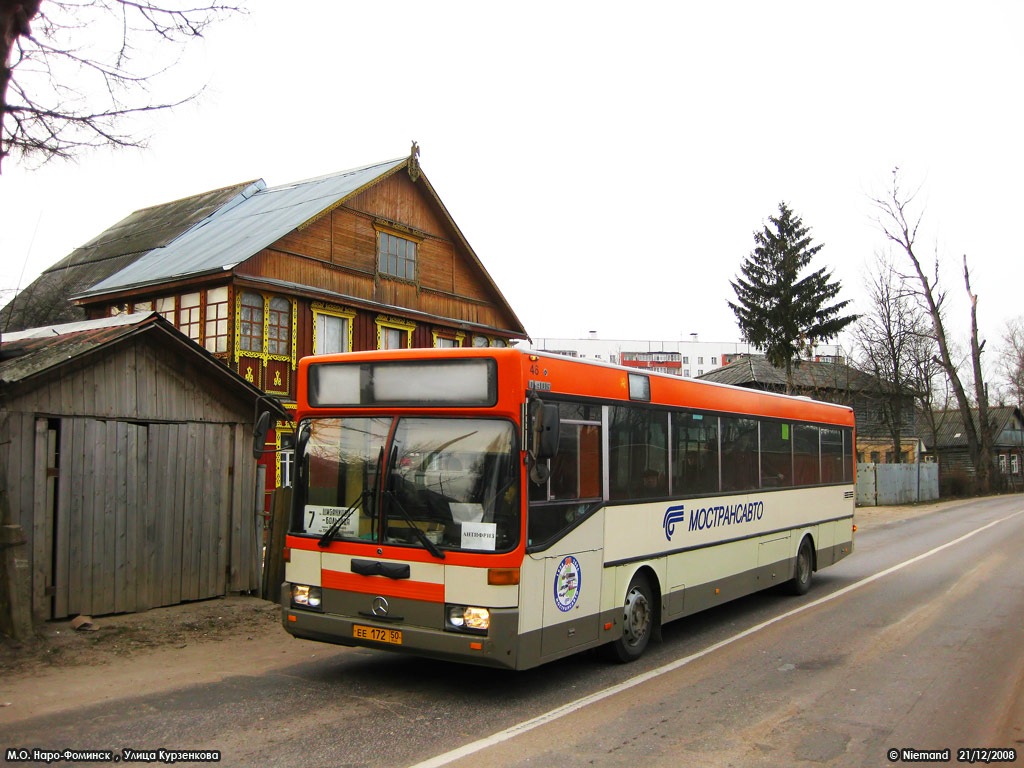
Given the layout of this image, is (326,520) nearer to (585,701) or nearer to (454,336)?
(585,701)

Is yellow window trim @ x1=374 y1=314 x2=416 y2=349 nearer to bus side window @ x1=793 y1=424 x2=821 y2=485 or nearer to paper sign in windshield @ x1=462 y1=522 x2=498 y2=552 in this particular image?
bus side window @ x1=793 y1=424 x2=821 y2=485

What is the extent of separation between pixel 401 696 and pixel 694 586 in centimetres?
384

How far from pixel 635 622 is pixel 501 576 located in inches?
94.5

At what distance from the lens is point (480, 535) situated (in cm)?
666

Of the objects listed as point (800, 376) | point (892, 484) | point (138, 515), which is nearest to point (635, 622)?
point (138, 515)

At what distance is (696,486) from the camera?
9609 mm

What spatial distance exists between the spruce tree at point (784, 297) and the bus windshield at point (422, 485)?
40019 mm

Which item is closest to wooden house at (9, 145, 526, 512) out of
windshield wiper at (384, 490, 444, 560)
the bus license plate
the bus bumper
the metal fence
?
the bus bumper

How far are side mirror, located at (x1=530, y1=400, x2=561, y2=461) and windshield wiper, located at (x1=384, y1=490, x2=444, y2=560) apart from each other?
1095 millimetres

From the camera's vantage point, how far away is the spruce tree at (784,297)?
147 ft

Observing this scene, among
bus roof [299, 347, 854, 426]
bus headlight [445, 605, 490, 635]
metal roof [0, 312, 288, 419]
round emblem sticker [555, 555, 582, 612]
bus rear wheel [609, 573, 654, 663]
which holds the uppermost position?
metal roof [0, 312, 288, 419]

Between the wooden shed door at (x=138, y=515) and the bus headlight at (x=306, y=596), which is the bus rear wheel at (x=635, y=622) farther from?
the wooden shed door at (x=138, y=515)

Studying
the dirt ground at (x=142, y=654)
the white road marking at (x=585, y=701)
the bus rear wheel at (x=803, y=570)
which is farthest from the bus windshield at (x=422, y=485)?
the bus rear wheel at (x=803, y=570)

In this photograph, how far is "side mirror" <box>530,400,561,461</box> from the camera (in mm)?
6480
